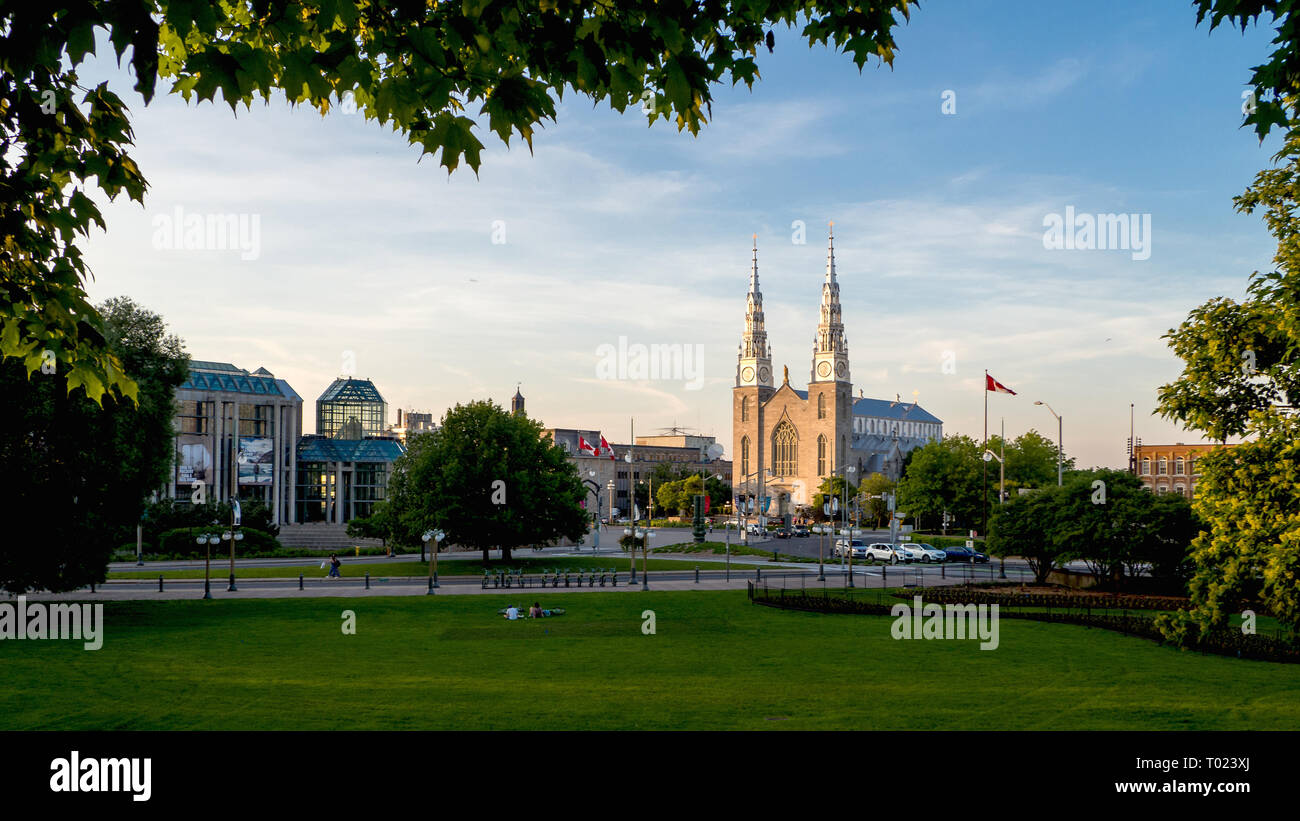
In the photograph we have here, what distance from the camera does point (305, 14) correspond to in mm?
6234

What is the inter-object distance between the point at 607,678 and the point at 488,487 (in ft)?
124

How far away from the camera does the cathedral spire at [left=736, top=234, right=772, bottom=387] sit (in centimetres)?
16438

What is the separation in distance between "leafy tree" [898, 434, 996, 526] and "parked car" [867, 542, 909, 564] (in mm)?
31604

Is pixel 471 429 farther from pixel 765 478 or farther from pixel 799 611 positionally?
pixel 765 478

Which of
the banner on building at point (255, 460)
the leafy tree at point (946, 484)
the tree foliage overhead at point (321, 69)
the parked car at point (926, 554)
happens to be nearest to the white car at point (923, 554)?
the parked car at point (926, 554)

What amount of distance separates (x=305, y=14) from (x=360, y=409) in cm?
10853

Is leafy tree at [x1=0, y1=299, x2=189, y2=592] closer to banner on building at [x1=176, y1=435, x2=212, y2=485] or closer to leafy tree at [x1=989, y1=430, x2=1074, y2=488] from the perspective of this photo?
banner on building at [x1=176, y1=435, x2=212, y2=485]

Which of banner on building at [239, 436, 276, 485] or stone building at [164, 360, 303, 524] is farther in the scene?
banner on building at [239, 436, 276, 485]

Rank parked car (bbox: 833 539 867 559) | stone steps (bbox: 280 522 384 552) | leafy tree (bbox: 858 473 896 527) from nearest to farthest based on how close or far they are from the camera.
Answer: parked car (bbox: 833 539 867 559)
stone steps (bbox: 280 522 384 552)
leafy tree (bbox: 858 473 896 527)

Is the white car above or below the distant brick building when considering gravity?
below

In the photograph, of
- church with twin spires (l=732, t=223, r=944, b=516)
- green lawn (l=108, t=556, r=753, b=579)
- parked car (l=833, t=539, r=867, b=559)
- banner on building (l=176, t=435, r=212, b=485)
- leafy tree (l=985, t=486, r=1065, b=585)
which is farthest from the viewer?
church with twin spires (l=732, t=223, r=944, b=516)

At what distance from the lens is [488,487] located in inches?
2271

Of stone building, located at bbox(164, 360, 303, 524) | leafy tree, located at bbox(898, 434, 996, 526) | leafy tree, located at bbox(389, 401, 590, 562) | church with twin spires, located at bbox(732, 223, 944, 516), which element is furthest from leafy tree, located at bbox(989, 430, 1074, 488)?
stone building, located at bbox(164, 360, 303, 524)

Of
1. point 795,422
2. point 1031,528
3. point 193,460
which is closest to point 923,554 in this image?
point 1031,528
